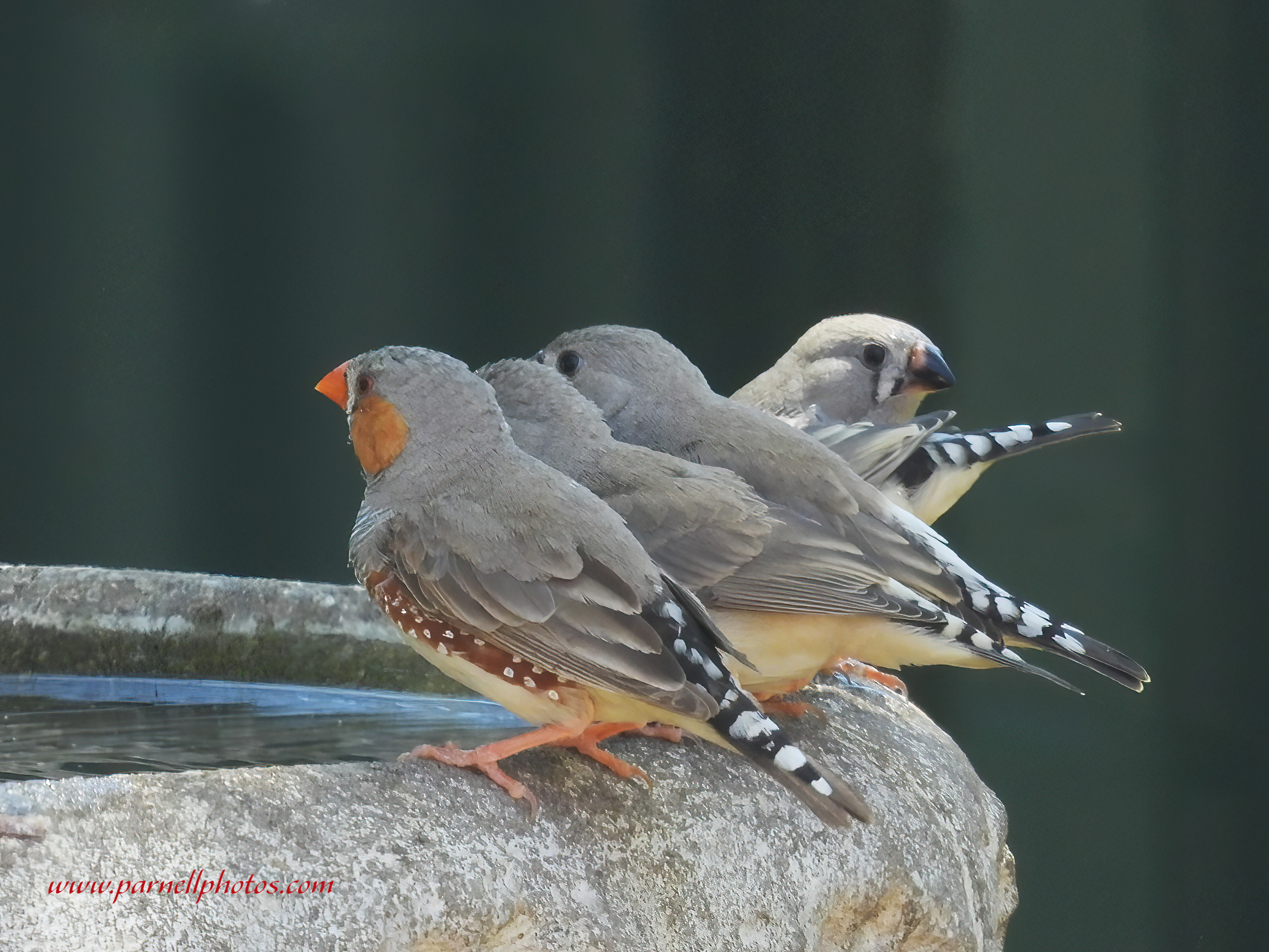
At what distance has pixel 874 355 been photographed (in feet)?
12.7

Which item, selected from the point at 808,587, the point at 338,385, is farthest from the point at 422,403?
the point at 808,587

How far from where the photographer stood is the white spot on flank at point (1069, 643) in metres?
2.45

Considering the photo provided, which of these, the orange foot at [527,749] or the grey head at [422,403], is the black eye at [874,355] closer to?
the grey head at [422,403]

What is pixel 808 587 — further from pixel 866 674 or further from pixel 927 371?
pixel 927 371

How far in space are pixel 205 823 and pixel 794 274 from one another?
387cm

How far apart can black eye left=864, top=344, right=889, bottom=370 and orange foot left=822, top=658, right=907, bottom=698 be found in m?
0.89

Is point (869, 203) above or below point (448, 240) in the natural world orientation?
above

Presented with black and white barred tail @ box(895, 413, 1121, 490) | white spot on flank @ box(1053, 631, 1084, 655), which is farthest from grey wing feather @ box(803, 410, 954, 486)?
white spot on flank @ box(1053, 631, 1084, 655)

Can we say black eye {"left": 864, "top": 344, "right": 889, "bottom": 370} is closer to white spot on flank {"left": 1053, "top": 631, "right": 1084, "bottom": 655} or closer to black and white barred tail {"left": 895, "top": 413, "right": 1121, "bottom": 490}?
black and white barred tail {"left": 895, "top": 413, "right": 1121, "bottom": 490}

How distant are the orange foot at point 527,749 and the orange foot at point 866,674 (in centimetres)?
102

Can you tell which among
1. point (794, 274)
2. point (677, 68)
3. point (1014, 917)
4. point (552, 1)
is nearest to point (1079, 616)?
point (1014, 917)

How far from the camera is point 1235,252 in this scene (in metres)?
4.25

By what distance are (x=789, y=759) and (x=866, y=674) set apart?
1401 mm

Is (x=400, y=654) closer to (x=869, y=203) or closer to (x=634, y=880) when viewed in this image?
(x=634, y=880)
